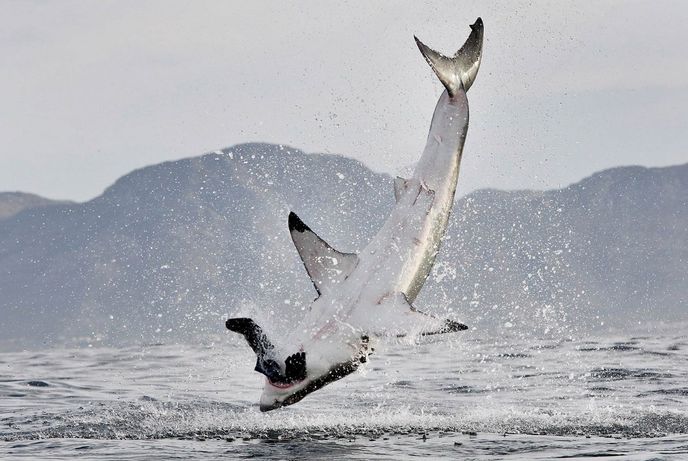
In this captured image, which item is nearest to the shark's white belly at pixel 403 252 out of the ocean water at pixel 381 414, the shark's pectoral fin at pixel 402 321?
the shark's pectoral fin at pixel 402 321

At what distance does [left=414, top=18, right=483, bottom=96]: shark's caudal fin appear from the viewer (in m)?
19.2

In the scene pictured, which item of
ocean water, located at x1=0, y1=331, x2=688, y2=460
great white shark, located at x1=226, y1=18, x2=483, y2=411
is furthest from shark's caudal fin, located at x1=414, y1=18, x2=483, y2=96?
ocean water, located at x1=0, y1=331, x2=688, y2=460

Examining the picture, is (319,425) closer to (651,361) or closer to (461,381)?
(461,381)

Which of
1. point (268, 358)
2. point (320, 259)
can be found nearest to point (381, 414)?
point (320, 259)

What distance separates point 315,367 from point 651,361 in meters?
23.2

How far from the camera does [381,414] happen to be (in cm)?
2180

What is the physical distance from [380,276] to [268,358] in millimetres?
2514

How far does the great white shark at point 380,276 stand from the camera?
641 inches

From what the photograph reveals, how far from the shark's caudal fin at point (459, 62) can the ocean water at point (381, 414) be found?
476 cm

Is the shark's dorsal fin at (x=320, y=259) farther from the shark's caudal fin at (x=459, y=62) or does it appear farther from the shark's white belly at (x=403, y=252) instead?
the shark's caudal fin at (x=459, y=62)

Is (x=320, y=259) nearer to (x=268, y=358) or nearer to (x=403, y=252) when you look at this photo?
(x=403, y=252)

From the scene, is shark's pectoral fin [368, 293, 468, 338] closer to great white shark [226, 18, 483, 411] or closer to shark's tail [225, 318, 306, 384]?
great white shark [226, 18, 483, 411]

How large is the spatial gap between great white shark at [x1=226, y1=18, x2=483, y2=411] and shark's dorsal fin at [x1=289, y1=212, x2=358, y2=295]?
16 millimetres

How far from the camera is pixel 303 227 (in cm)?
1770
